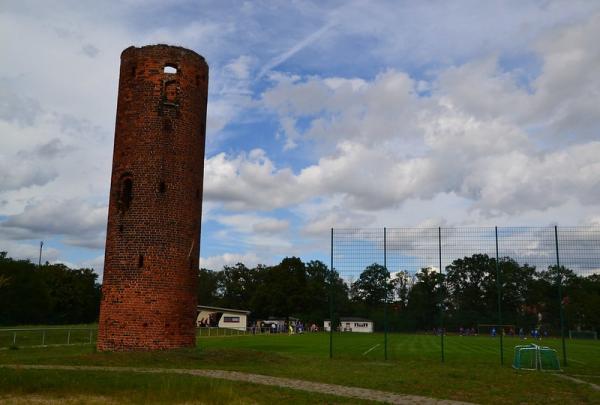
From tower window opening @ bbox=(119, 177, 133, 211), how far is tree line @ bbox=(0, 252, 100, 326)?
1834 inches

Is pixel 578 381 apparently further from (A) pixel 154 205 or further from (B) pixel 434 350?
(A) pixel 154 205

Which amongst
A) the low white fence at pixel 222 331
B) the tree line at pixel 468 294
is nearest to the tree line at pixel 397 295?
the tree line at pixel 468 294

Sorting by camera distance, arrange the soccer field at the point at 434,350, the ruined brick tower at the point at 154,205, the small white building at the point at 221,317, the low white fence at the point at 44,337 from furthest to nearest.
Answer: the small white building at the point at 221,317
the low white fence at the point at 44,337
the soccer field at the point at 434,350
the ruined brick tower at the point at 154,205

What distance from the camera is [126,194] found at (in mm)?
19797

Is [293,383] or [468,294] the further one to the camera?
[468,294]

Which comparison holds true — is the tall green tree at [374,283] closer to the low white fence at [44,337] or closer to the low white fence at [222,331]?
the low white fence at [44,337]

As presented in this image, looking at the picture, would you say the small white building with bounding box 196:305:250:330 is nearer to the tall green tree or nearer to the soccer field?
the soccer field

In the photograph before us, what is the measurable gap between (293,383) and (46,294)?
61837mm

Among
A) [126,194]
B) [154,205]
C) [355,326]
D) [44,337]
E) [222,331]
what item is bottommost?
[222,331]

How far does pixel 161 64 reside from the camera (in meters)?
20.0

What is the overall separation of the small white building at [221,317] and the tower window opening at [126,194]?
43615mm

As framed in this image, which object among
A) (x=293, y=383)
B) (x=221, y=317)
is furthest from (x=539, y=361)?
(x=221, y=317)

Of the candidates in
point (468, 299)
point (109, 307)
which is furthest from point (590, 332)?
point (109, 307)

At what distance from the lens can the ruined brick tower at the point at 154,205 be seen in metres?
18.6
